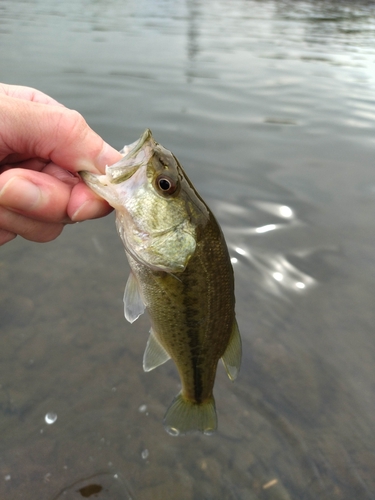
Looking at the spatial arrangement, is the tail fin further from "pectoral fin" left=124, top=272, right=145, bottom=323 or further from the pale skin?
the pale skin

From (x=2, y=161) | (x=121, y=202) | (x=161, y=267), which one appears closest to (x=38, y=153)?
(x=2, y=161)

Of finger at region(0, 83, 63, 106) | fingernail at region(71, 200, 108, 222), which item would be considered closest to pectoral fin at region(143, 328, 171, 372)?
fingernail at region(71, 200, 108, 222)

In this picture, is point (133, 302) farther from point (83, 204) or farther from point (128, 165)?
point (128, 165)

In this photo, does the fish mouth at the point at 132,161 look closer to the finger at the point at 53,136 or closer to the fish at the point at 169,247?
the fish at the point at 169,247

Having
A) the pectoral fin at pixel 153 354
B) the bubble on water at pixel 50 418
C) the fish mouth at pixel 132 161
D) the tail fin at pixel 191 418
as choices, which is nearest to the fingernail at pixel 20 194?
the fish mouth at pixel 132 161

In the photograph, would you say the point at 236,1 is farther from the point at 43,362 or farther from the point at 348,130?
the point at 43,362

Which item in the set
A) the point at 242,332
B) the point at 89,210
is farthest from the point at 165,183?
the point at 242,332
